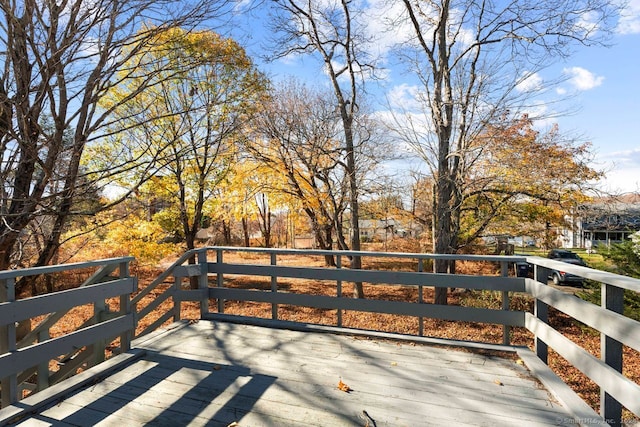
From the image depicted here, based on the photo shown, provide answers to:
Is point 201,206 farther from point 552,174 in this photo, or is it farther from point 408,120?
point 552,174

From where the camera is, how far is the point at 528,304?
9.25 m

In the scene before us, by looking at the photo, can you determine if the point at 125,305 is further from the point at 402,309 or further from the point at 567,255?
the point at 567,255

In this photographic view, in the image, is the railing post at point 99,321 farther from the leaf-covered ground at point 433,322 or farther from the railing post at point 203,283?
the leaf-covered ground at point 433,322

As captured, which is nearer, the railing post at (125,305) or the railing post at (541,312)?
the railing post at (541,312)

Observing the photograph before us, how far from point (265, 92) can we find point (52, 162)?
696 cm

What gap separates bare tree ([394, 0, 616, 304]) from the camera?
7.62m

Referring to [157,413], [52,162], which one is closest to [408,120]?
[52,162]

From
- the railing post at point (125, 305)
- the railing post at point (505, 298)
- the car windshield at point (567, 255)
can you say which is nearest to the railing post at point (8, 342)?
the railing post at point (125, 305)

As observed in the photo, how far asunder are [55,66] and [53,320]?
220 centimetres

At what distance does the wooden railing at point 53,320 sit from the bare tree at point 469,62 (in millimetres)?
6716

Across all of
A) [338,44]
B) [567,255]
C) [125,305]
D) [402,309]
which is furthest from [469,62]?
[567,255]

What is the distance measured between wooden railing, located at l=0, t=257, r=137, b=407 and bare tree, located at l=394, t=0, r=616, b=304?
264 inches

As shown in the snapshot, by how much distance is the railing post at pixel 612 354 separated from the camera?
202 centimetres

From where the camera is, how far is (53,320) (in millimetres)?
3117
